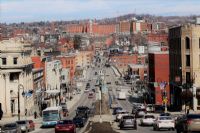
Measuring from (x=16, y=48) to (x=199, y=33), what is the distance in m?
30.1

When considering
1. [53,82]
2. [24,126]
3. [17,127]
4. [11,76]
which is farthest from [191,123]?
[53,82]

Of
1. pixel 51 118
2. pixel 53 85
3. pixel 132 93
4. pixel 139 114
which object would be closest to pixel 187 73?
pixel 139 114

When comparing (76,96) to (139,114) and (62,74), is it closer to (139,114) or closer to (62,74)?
(62,74)

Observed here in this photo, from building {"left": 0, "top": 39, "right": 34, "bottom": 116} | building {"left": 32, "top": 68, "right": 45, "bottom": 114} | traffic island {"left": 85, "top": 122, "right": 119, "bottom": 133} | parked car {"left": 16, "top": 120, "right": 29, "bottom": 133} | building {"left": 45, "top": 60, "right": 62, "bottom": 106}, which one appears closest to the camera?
traffic island {"left": 85, "top": 122, "right": 119, "bottom": 133}

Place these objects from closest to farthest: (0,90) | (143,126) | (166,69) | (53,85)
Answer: (143,126) < (0,90) < (166,69) < (53,85)

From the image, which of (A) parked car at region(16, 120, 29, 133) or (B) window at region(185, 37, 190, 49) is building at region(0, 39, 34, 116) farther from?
(A) parked car at region(16, 120, 29, 133)

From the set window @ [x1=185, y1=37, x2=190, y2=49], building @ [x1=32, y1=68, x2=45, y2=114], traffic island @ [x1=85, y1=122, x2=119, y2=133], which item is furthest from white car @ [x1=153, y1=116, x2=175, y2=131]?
building @ [x1=32, y1=68, x2=45, y2=114]

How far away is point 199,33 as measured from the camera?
103562 millimetres

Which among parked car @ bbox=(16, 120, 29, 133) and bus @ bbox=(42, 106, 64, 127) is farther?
bus @ bbox=(42, 106, 64, 127)

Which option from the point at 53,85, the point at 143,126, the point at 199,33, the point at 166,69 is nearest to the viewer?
the point at 143,126

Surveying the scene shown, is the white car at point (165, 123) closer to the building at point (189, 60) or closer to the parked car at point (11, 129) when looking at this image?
the parked car at point (11, 129)

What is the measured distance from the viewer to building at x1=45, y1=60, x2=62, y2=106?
5472 inches

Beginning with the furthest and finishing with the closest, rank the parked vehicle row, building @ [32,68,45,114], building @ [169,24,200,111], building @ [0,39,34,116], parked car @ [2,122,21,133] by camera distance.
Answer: building @ [32,68,45,114] → building @ [0,39,34,116] → building @ [169,24,200,111] → the parked vehicle row → parked car @ [2,122,21,133]

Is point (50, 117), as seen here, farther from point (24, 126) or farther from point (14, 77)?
point (14, 77)
